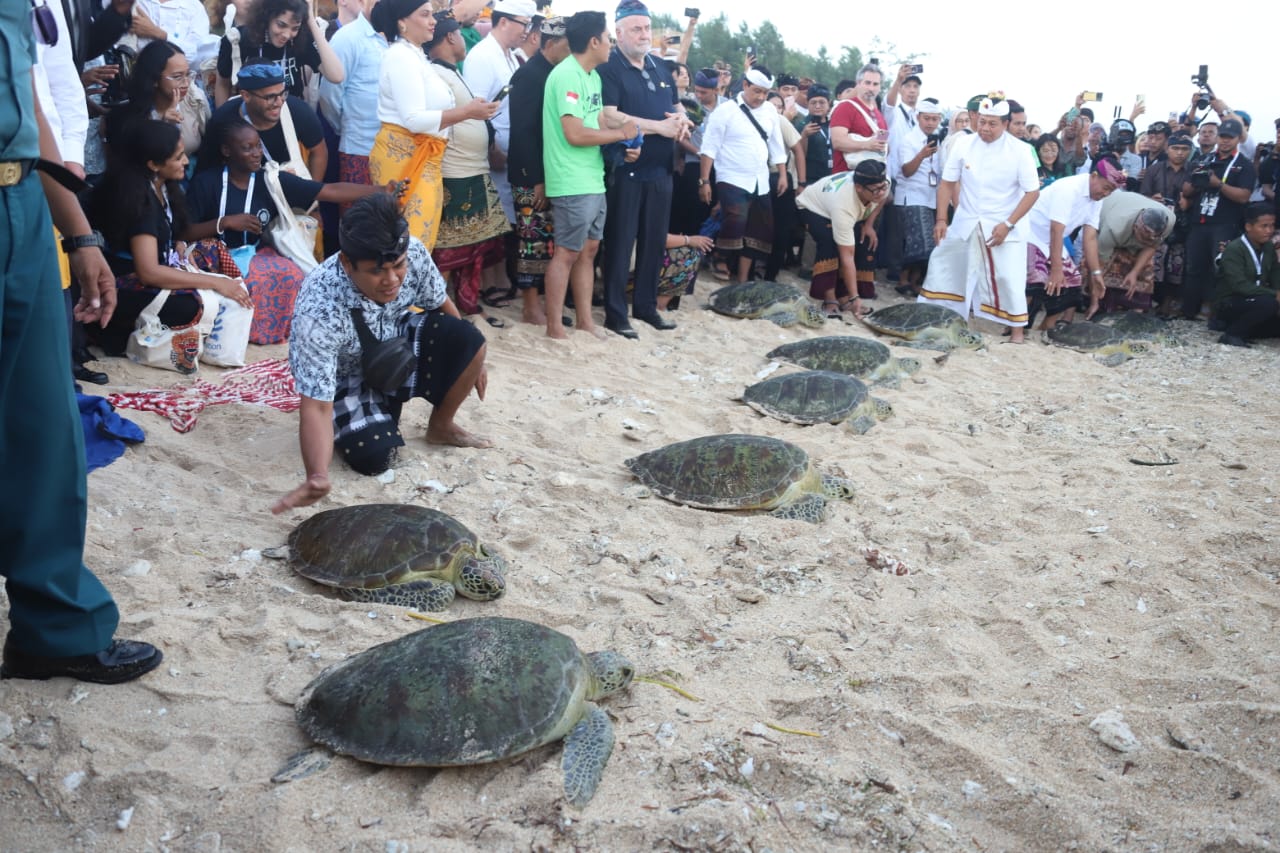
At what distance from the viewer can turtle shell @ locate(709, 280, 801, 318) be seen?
7473 mm

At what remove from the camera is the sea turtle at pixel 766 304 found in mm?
7465

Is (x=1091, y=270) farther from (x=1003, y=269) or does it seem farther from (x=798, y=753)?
(x=798, y=753)

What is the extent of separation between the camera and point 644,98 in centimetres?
623

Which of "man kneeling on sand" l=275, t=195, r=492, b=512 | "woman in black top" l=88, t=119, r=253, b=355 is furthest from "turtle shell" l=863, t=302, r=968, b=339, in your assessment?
"woman in black top" l=88, t=119, r=253, b=355

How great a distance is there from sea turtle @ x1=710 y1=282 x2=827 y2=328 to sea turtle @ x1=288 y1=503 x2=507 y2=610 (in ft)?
15.7

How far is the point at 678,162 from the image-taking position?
25.6 ft

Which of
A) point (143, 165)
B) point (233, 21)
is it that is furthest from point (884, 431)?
point (233, 21)

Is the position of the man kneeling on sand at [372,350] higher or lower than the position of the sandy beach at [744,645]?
higher

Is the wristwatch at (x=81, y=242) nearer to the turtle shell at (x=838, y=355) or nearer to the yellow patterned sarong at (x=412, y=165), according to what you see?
the yellow patterned sarong at (x=412, y=165)

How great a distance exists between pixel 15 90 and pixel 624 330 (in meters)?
4.68

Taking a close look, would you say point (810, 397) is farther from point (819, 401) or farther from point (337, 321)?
point (337, 321)

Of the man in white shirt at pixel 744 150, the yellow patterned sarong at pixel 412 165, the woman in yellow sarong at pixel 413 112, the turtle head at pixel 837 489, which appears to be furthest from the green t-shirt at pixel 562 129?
the turtle head at pixel 837 489

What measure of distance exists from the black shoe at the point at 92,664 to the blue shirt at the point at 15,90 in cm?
116

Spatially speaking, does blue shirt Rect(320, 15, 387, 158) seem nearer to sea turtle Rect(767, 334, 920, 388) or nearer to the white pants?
sea turtle Rect(767, 334, 920, 388)
